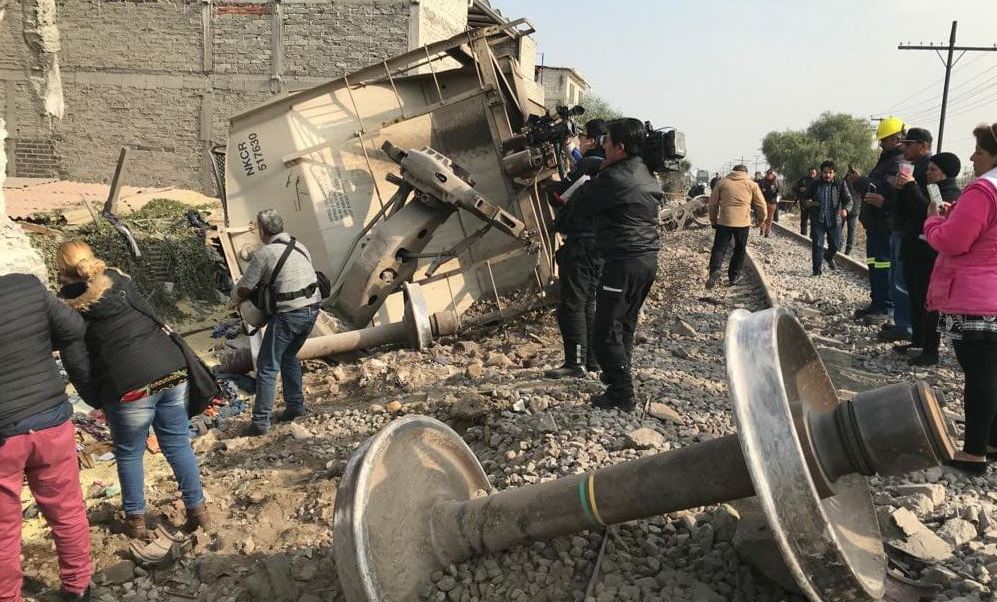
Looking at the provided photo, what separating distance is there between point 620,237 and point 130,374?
2.61 meters

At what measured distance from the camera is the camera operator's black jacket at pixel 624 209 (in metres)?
3.90

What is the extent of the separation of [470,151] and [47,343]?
5255mm

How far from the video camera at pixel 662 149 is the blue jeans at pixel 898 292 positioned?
255 centimetres

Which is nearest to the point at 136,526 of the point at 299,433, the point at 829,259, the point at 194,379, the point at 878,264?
the point at 194,379

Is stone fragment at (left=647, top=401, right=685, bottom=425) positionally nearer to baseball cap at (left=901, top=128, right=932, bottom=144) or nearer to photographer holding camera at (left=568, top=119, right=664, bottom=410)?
photographer holding camera at (left=568, top=119, right=664, bottom=410)

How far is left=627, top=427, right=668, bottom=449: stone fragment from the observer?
3.39 meters

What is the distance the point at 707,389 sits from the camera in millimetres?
4684

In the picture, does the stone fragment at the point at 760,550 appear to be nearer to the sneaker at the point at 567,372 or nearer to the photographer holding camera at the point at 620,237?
the photographer holding camera at the point at 620,237

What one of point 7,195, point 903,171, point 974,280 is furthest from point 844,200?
point 7,195

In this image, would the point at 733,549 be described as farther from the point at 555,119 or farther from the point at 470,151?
the point at 470,151

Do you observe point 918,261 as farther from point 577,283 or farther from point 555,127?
point 555,127

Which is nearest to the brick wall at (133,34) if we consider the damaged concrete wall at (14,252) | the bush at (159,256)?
the bush at (159,256)

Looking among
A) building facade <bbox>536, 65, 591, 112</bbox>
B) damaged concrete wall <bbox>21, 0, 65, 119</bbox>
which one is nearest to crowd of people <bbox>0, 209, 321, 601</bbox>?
damaged concrete wall <bbox>21, 0, 65, 119</bbox>

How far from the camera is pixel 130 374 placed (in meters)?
3.16
